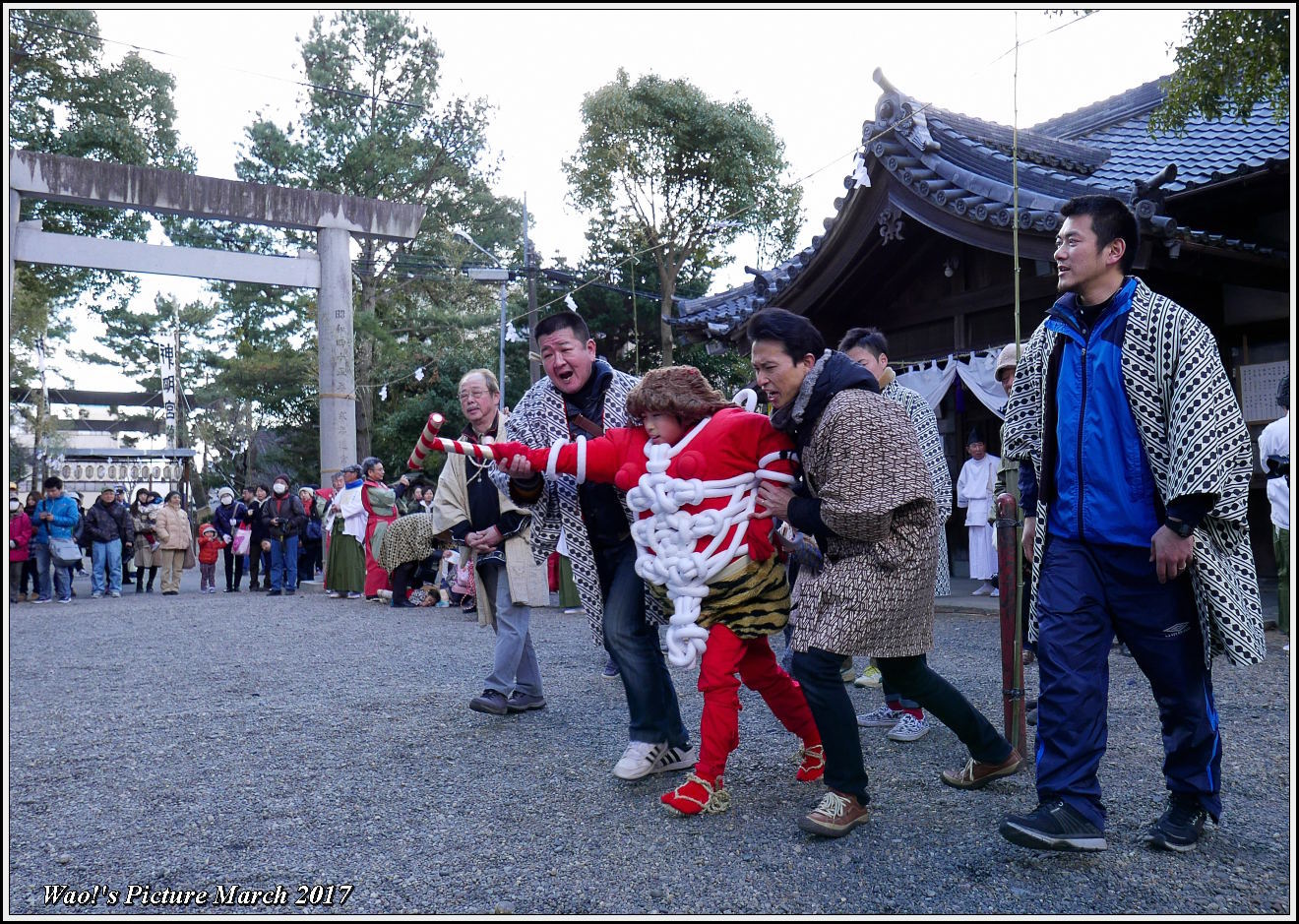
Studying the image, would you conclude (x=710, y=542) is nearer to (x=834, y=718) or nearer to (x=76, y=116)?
(x=834, y=718)

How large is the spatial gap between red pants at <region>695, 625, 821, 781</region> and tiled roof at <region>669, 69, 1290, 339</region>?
5151 millimetres

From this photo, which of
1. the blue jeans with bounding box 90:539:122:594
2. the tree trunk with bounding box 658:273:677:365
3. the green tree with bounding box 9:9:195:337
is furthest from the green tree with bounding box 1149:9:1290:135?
the green tree with bounding box 9:9:195:337

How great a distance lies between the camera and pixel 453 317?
26.3 m

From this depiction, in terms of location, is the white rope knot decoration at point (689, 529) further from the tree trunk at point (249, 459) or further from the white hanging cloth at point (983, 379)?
the tree trunk at point (249, 459)

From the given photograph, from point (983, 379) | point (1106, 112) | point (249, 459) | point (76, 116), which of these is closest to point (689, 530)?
point (983, 379)

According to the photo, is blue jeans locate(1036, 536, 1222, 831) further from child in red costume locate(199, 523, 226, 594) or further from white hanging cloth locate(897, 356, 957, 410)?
child in red costume locate(199, 523, 226, 594)

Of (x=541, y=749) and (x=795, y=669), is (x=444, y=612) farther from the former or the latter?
(x=795, y=669)

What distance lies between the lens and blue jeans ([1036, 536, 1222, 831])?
2.79 m

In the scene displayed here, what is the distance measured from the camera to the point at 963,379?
9.49 m

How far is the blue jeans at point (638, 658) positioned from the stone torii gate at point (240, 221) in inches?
457

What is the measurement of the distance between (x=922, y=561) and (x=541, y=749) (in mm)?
1961

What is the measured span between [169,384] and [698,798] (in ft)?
134

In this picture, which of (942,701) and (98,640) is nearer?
(942,701)

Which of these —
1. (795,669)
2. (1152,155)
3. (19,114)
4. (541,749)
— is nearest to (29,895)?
(541,749)
